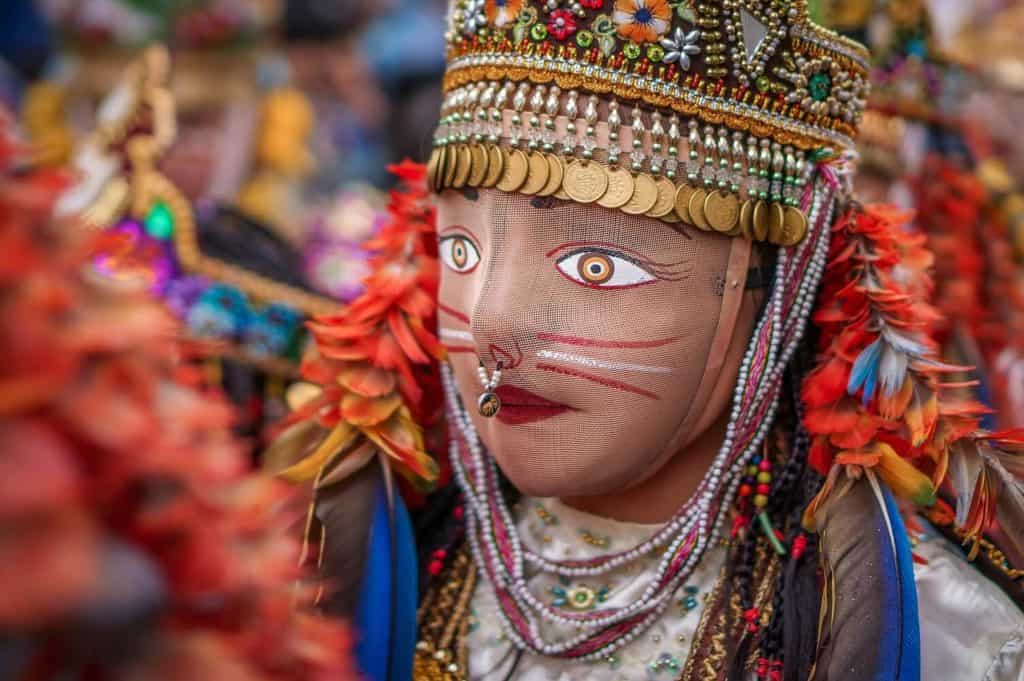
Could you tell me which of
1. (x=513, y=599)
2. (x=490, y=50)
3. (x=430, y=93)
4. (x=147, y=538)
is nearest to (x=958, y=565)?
(x=513, y=599)

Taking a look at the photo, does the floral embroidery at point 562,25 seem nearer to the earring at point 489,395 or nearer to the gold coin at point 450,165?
the gold coin at point 450,165

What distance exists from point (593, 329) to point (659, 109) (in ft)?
1.04

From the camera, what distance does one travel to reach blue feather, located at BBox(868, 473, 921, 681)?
1.40 meters

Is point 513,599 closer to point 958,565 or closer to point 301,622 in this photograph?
point 958,565

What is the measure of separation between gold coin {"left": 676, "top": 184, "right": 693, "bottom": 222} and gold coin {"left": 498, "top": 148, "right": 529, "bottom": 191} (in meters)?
0.21

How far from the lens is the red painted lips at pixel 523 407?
1.56 m

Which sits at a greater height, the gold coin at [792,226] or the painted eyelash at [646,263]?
the gold coin at [792,226]

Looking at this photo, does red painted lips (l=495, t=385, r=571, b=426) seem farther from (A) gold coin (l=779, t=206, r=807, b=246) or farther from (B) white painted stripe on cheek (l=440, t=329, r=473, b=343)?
(A) gold coin (l=779, t=206, r=807, b=246)

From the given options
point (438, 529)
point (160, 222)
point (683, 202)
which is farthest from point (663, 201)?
point (160, 222)

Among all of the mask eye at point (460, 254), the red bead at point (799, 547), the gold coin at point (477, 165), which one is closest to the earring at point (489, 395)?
the mask eye at point (460, 254)

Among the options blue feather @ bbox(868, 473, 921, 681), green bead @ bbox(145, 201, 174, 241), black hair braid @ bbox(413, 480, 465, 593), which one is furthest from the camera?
green bead @ bbox(145, 201, 174, 241)

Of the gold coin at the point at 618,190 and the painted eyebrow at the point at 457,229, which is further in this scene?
the painted eyebrow at the point at 457,229

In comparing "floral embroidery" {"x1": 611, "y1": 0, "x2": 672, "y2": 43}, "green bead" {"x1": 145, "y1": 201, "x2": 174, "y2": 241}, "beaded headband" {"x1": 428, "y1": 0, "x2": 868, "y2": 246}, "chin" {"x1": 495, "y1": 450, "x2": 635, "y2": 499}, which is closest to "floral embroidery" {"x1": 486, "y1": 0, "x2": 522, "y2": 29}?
"beaded headband" {"x1": 428, "y1": 0, "x2": 868, "y2": 246}

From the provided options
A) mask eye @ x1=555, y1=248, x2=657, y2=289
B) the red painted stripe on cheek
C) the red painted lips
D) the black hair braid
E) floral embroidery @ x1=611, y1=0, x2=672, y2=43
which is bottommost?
the black hair braid
